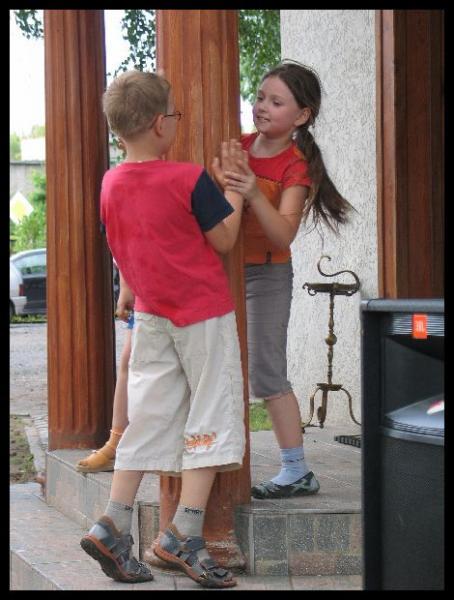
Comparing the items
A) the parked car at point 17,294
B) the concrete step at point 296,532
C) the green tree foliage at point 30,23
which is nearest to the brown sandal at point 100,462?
the concrete step at point 296,532

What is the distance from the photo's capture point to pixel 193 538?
3.89 meters

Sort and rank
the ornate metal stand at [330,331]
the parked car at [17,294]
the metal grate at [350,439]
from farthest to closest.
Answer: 1. the parked car at [17,294]
2. the ornate metal stand at [330,331]
3. the metal grate at [350,439]

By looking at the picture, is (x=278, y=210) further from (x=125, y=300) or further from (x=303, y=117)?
(x=125, y=300)

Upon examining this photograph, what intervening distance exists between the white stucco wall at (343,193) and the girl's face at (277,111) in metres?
2.34

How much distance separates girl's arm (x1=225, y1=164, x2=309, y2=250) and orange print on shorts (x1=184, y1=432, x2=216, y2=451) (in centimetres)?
69

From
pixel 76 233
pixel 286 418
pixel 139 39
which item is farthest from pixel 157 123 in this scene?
pixel 139 39

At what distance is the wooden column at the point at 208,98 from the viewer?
409 cm

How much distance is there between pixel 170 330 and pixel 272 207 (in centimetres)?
53

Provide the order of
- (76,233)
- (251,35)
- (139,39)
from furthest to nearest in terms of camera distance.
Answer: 1. (251,35)
2. (139,39)
3. (76,233)

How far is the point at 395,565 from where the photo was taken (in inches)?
127

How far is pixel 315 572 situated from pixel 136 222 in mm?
1317

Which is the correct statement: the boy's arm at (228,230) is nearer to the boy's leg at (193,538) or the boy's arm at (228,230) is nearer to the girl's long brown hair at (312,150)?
the girl's long brown hair at (312,150)

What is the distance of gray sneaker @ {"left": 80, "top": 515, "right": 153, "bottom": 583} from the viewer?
386 centimetres
